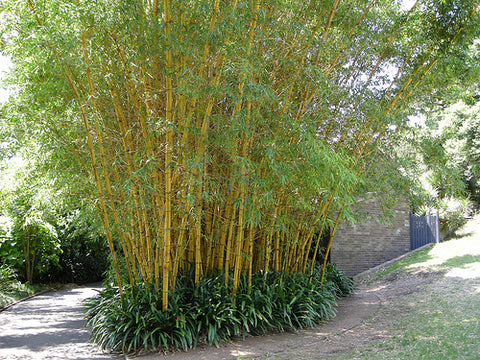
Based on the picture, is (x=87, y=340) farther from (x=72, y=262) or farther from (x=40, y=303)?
(x=72, y=262)

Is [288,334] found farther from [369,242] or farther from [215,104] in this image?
[369,242]

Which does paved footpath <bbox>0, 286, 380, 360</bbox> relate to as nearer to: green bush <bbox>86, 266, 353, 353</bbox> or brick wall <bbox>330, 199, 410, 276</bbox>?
green bush <bbox>86, 266, 353, 353</bbox>

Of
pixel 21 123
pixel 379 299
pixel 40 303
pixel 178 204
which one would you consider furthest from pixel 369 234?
pixel 21 123

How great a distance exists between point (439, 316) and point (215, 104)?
3397mm

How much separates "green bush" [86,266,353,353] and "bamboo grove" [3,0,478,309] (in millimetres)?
172

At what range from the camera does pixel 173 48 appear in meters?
3.44

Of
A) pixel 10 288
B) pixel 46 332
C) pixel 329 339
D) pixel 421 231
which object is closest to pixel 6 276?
pixel 10 288

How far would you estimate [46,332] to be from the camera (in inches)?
188

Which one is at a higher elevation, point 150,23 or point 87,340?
point 150,23

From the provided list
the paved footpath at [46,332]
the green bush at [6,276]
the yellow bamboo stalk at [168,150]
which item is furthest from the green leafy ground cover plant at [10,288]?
the yellow bamboo stalk at [168,150]

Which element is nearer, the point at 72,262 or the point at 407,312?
the point at 407,312

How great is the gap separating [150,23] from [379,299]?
5.04 m

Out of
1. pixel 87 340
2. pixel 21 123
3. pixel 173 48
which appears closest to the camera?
pixel 173 48

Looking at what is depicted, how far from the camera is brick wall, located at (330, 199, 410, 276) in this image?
838 cm
